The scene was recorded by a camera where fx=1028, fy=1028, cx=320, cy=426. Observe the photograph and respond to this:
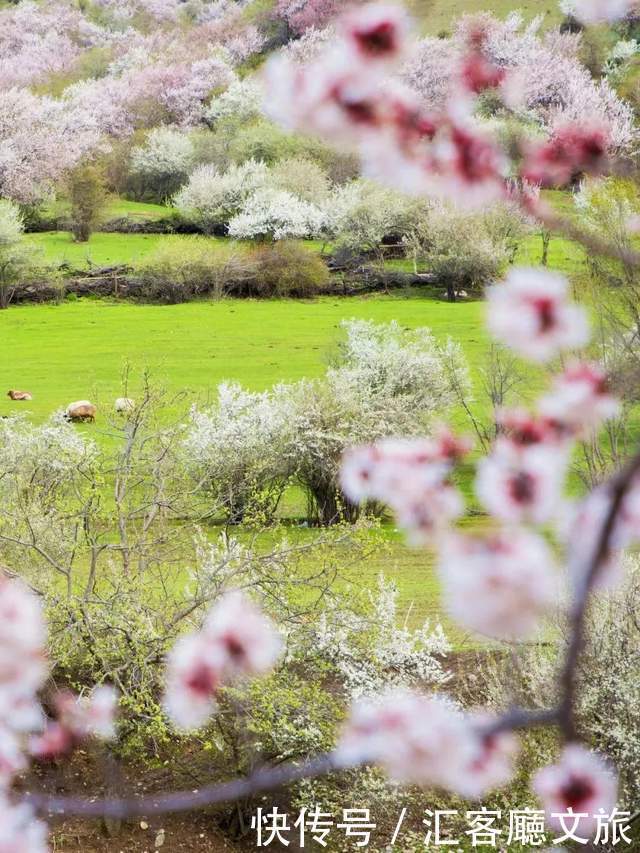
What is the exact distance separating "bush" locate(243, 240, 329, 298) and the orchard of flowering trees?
66.7ft

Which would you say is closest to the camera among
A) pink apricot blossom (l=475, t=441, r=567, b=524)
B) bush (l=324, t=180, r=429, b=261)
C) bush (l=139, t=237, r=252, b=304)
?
pink apricot blossom (l=475, t=441, r=567, b=524)

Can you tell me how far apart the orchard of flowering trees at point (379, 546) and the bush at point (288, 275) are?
20.3m

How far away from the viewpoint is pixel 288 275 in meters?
45.2

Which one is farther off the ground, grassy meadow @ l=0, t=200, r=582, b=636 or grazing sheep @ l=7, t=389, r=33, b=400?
grazing sheep @ l=7, t=389, r=33, b=400

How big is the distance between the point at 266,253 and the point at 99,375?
53.6 feet

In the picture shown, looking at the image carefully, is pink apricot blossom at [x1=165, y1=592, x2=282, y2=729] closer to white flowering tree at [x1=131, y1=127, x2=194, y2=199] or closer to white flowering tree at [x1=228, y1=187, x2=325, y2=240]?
white flowering tree at [x1=228, y1=187, x2=325, y2=240]

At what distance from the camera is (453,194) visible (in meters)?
2.19

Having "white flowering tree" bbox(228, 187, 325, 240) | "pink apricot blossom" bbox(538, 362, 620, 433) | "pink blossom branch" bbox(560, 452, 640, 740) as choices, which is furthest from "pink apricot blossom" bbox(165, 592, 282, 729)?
"white flowering tree" bbox(228, 187, 325, 240)

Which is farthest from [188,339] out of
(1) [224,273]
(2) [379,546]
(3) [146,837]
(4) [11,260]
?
(3) [146,837]

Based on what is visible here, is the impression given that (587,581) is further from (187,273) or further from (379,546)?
(187,273)

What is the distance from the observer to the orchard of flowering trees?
5.91 ft

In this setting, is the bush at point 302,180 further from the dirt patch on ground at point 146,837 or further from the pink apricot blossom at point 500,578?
the pink apricot blossom at point 500,578

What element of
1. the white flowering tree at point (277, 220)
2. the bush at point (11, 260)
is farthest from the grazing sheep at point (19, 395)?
the white flowering tree at point (277, 220)

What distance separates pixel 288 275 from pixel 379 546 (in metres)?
33.1
